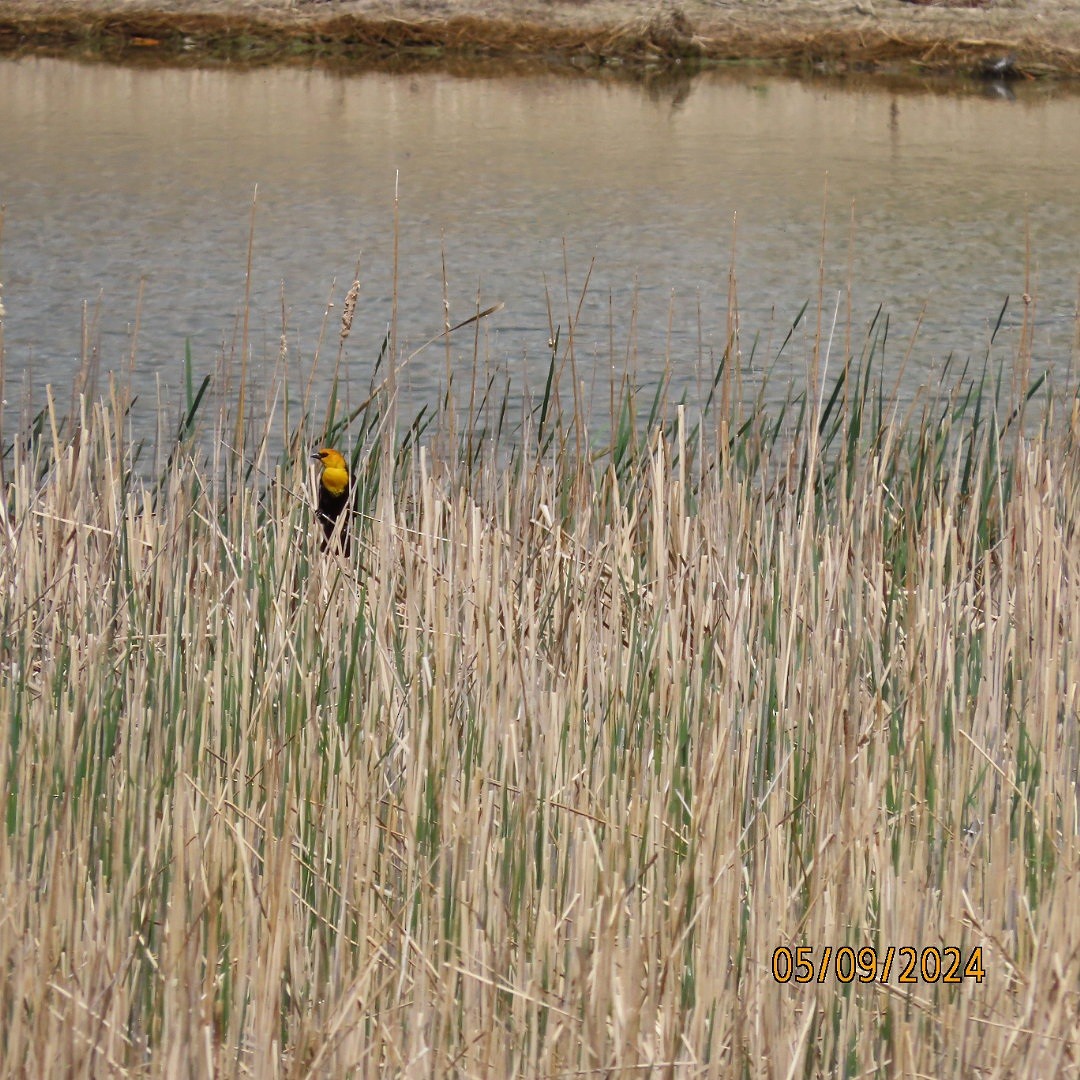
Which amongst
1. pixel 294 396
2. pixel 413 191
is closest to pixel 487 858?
pixel 294 396

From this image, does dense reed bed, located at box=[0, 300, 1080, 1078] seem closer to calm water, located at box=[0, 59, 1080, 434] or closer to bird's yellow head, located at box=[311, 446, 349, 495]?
bird's yellow head, located at box=[311, 446, 349, 495]

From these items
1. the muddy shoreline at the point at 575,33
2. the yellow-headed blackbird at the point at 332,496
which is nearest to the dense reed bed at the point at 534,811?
the yellow-headed blackbird at the point at 332,496

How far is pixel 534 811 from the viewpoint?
5.81 feet

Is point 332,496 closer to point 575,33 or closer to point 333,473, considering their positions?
point 333,473

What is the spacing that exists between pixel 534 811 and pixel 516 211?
7.73 meters

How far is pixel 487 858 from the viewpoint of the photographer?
5.60 ft

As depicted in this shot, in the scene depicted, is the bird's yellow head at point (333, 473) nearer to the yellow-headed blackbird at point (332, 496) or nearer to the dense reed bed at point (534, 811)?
the yellow-headed blackbird at point (332, 496)

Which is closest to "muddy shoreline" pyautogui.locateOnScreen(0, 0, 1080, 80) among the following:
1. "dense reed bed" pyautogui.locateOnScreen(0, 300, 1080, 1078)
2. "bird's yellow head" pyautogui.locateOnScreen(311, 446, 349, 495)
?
"bird's yellow head" pyautogui.locateOnScreen(311, 446, 349, 495)

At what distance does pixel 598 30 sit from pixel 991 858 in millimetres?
14658

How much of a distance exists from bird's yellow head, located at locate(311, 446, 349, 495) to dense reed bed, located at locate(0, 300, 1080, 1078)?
17 cm

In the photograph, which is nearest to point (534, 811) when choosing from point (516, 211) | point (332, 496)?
point (332, 496)

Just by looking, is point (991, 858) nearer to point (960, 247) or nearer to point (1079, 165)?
point (960, 247)

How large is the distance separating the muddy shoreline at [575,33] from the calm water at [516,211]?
3.12 ft

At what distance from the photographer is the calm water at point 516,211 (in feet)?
22.0
